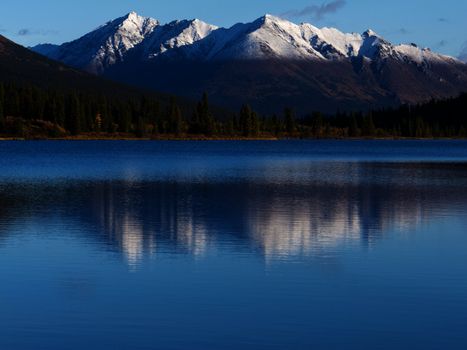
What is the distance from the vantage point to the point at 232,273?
33844mm

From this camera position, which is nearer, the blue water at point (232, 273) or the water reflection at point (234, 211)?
the blue water at point (232, 273)

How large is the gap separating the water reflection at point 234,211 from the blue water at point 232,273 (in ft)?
0.49

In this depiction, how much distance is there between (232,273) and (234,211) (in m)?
25.5

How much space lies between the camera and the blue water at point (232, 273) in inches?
979

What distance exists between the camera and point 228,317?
26.6 m

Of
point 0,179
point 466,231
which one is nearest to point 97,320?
point 466,231

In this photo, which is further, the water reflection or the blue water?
the water reflection

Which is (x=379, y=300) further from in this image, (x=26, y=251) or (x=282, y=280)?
(x=26, y=251)

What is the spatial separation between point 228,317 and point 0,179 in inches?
2774

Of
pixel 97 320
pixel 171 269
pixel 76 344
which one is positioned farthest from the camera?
pixel 171 269

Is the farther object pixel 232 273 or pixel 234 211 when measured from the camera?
pixel 234 211

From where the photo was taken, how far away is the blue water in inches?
979

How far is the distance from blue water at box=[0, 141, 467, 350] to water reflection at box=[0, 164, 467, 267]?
0.15m

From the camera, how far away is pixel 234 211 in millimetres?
59344
